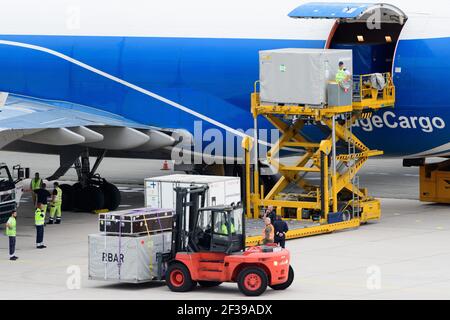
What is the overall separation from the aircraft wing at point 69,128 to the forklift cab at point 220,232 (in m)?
10.5

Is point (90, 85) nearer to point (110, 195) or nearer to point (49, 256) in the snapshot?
point (110, 195)

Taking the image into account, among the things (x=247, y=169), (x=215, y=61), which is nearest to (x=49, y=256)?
(x=247, y=169)

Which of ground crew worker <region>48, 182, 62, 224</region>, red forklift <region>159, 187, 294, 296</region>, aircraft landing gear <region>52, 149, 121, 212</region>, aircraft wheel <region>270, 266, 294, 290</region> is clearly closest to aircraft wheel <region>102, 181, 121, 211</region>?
aircraft landing gear <region>52, 149, 121, 212</region>

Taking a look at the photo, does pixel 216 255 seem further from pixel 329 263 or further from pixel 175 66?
pixel 175 66

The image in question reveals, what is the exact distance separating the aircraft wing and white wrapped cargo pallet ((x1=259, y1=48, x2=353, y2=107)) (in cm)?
494

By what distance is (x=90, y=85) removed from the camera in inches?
1716

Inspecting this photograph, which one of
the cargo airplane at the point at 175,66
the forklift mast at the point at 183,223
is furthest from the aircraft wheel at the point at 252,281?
the cargo airplane at the point at 175,66

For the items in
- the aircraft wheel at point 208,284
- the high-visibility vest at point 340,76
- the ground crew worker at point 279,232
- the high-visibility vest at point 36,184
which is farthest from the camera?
the high-visibility vest at point 36,184

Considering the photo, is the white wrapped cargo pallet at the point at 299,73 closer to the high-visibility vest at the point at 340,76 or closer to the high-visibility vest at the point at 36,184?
the high-visibility vest at the point at 340,76

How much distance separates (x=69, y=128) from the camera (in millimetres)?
39906

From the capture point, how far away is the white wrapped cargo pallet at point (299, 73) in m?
37.9

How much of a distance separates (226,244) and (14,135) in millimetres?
11601
